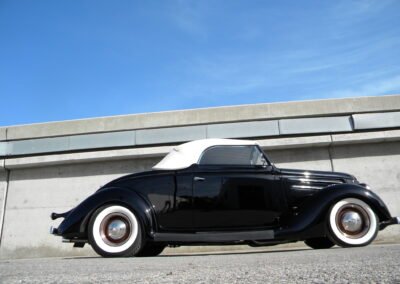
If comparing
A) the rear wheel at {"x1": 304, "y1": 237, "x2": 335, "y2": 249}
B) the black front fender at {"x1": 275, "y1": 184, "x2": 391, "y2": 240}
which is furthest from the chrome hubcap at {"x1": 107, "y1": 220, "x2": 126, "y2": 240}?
the rear wheel at {"x1": 304, "y1": 237, "x2": 335, "y2": 249}

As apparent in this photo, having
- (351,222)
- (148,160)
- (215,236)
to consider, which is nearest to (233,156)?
(215,236)

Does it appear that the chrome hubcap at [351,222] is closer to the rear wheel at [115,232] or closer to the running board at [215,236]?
the running board at [215,236]

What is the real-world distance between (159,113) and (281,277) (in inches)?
322

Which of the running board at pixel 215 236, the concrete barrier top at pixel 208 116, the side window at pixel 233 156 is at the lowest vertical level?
the running board at pixel 215 236

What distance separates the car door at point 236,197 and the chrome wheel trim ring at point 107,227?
0.76 m

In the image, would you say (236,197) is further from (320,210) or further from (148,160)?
(148,160)

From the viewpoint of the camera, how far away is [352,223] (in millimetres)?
4445

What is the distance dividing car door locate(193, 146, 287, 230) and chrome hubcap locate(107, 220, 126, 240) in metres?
0.86

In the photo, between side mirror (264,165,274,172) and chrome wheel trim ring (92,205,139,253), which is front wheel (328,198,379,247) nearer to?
side mirror (264,165,274,172)

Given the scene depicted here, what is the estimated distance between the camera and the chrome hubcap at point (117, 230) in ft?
14.5

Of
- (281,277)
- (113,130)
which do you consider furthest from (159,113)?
(281,277)

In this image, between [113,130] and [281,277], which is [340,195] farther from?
[113,130]

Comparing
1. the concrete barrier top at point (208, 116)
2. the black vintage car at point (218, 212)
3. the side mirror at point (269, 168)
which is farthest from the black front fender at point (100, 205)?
the concrete barrier top at point (208, 116)

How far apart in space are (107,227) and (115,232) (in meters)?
0.13
